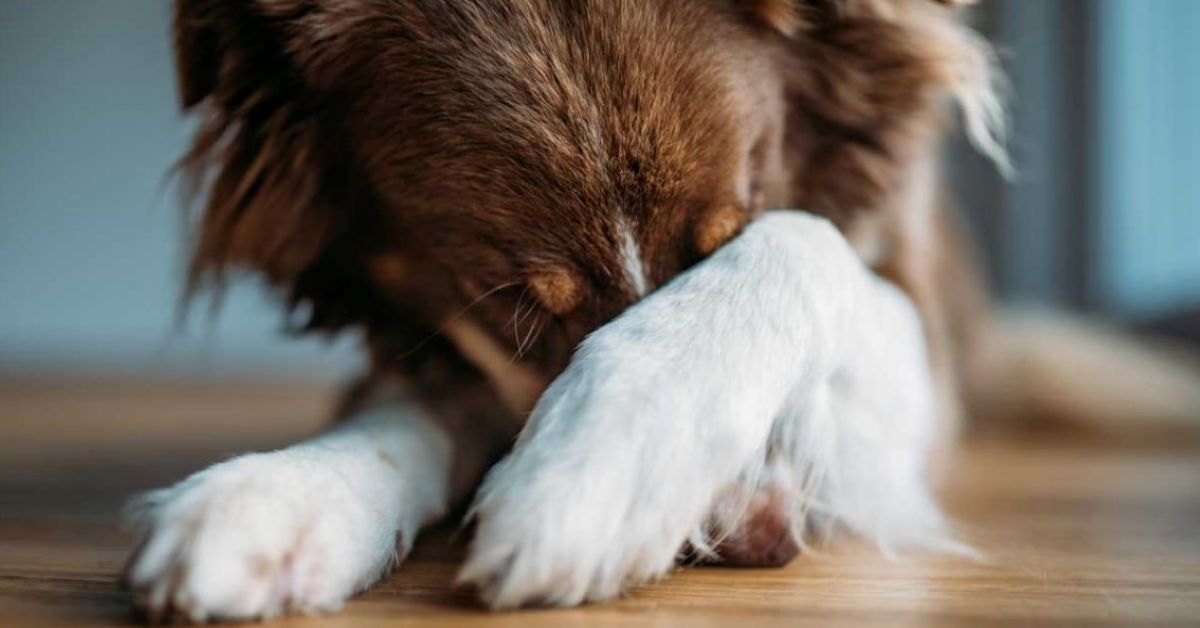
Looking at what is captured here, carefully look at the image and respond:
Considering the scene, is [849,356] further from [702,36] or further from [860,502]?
[702,36]

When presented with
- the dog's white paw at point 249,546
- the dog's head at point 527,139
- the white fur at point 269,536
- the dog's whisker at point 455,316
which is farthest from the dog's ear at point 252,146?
the dog's white paw at point 249,546

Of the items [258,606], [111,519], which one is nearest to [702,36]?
[258,606]

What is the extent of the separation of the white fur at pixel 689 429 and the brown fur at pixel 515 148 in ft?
0.54

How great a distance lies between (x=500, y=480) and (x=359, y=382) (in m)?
0.88

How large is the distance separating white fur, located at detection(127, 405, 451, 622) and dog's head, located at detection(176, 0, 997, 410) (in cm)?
39

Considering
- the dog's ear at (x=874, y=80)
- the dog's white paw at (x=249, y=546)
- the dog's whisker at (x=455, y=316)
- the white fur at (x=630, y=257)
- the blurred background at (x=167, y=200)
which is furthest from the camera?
the blurred background at (x=167, y=200)

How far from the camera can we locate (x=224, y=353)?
6.40m

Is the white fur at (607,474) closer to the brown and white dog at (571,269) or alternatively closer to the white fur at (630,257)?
the brown and white dog at (571,269)

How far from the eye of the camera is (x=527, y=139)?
1557 mm

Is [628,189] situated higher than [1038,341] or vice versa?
[628,189]

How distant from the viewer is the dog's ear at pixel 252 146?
5.51 feet

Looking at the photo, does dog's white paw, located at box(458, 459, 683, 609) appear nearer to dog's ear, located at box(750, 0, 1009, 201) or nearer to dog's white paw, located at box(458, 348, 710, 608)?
dog's white paw, located at box(458, 348, 710, 608)

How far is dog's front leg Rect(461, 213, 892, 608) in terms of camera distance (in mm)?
1138

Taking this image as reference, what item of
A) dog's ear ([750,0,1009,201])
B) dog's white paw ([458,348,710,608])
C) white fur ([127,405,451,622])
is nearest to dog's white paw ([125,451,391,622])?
white fur ([127,405,451,622])
